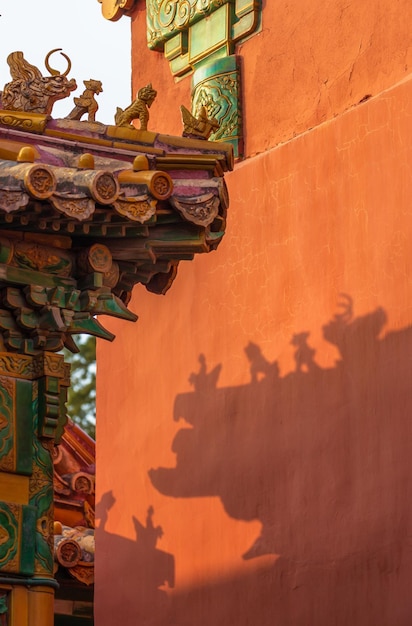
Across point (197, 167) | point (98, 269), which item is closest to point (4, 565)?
point (98, 269)

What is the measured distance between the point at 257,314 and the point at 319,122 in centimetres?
129

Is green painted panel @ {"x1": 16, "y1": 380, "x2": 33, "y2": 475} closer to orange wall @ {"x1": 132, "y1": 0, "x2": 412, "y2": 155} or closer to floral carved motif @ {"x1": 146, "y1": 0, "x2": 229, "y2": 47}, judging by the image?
orange wall @ {"x1": 132, "y1": 0, "x2": 412, "y2": 155}

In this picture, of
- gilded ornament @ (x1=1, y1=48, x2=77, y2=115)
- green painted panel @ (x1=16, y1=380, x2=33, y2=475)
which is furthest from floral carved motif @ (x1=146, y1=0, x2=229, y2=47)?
green painted panel @ (x1=16, y1=380, x2=33, y2=475)

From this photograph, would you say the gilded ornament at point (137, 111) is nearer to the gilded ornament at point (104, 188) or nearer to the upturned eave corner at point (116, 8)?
the gilded ornament at point (104, 188)

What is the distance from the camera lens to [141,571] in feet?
37.7

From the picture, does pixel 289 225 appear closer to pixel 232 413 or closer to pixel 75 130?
pixel 232 413

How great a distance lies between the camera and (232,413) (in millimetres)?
11062

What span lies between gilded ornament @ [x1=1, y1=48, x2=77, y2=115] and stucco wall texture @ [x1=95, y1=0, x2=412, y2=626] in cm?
216

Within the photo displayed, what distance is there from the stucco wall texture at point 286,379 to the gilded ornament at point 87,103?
197cm

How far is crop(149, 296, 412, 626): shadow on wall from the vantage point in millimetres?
9797

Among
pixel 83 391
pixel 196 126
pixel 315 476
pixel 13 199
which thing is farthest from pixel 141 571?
pixel 83 391

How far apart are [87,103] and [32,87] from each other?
309 millimetres

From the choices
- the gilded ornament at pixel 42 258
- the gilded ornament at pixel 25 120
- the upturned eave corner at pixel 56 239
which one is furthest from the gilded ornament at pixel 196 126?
the gilded ornament at pixel 42 258

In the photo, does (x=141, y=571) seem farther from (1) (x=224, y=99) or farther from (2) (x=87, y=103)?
(2) (x=87, y=103)
